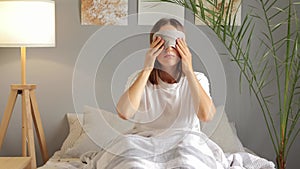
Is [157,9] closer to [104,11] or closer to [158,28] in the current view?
[104,11]

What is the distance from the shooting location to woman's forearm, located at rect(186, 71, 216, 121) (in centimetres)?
203

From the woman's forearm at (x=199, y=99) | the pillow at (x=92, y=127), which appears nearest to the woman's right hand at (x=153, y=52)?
the woman's forearm at (x=199, y=99)

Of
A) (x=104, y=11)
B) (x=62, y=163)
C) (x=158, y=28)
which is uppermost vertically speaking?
(x=104, y=11)

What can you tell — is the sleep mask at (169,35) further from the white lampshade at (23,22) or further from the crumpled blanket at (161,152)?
the white lampshade at (23,22)

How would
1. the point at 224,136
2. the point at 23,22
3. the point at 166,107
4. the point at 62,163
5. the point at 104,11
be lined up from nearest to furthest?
the point at 166,107 → the point at 62,163 → the point at 23,22 → the point at 224,136 → the point at 104,11

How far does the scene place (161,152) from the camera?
1875 mm

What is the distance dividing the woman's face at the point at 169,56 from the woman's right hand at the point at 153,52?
0.08 feet

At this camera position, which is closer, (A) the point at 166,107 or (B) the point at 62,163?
(A) the point at 166,107

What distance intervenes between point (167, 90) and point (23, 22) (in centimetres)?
100

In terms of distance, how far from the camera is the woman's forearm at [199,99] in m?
2.03

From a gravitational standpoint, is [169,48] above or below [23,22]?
below

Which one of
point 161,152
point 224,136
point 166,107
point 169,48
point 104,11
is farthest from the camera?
point 104,11

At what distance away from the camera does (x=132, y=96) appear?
2029mm

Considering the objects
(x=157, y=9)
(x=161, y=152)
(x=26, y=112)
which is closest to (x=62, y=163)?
(x=26, y=112)
